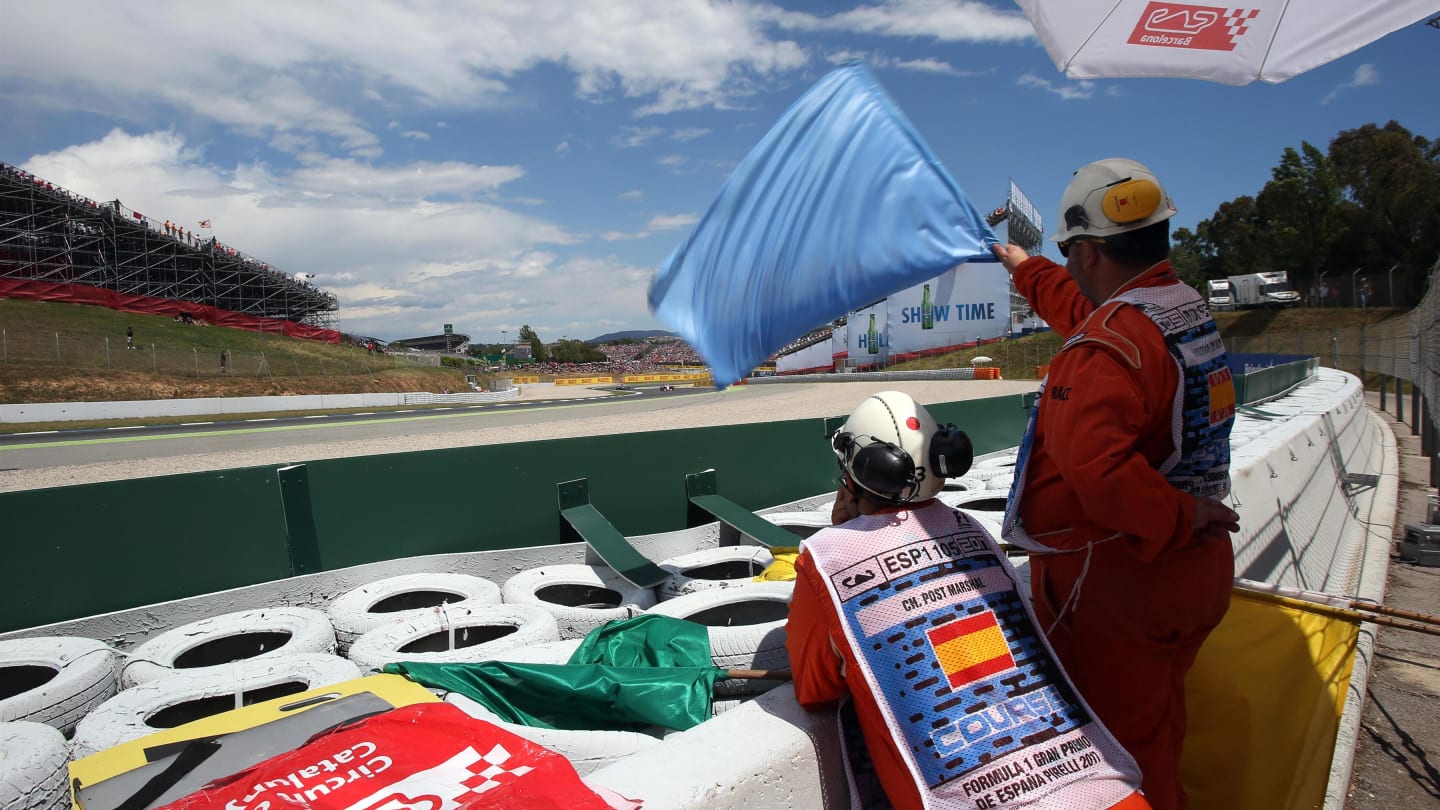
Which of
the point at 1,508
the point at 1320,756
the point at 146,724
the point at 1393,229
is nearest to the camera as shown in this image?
the point at 1320,756

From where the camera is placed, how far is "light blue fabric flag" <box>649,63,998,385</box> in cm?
265

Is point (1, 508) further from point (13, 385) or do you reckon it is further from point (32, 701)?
point (13, 385)

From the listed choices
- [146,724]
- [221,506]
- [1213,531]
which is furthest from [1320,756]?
[221,506]

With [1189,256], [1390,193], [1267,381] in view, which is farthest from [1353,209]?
[1267,381]

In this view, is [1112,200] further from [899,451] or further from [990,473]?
[990,473]

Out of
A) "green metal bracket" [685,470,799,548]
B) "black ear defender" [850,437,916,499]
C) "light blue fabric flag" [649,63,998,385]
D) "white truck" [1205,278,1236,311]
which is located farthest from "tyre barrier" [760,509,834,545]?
"white truck" [1205,278,1236,311]

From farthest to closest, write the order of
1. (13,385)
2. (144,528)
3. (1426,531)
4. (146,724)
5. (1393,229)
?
(1393,229), (13,385), (1426,531), (144,528), (146,724)

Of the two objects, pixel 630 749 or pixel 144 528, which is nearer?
pixel 630 749

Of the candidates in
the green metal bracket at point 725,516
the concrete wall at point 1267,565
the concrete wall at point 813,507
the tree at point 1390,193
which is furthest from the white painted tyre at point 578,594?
the tree at point 1390,193

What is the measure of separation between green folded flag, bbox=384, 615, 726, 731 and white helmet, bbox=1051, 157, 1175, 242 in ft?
6.20

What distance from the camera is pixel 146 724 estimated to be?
3.30 m

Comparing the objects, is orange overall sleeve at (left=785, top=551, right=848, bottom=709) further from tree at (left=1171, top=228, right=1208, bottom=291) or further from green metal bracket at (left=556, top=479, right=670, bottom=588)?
tree at (left=1171, top=228, right=1208, bottom=291)

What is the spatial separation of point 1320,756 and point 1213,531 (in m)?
1.41

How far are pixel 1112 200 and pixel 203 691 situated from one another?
155 inches
